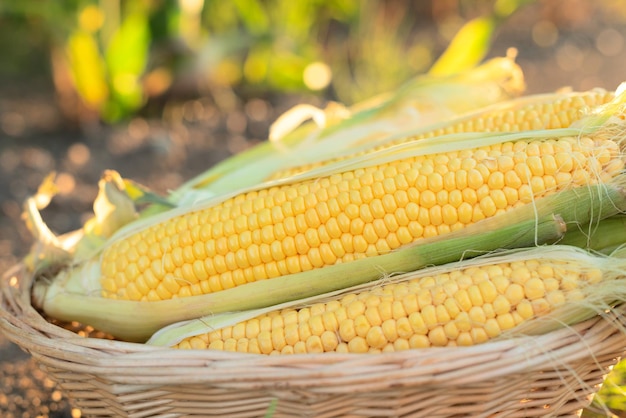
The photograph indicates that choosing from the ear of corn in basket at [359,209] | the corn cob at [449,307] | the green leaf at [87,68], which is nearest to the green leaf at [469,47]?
the ear of corn in basket at [359,209]

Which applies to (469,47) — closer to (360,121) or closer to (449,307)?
(360,121)

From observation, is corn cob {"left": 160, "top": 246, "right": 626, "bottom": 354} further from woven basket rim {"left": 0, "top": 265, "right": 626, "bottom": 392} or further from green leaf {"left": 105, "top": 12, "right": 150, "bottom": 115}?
green leaf {"left": 105, "top": 12, "right": 150, "bottom": 115}

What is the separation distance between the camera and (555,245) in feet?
4.75

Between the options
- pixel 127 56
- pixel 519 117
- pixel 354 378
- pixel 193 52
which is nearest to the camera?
pixel 354 378

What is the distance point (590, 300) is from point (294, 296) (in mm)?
567

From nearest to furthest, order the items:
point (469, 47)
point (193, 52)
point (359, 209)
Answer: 1. point (359, 209)
2. point (469, 47)
3. point (193, 52)

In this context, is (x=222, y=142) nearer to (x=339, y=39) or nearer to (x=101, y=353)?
(x=339, y=39)

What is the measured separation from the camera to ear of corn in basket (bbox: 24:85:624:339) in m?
1.46

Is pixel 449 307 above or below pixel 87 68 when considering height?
below

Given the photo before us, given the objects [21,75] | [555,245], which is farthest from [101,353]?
[21,75]

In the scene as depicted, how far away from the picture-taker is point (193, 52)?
4.05 m

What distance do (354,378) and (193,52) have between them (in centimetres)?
312

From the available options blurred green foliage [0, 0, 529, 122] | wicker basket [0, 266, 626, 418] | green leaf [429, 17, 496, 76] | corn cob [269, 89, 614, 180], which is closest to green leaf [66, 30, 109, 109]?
blurred green foliage [0, 0, 529, 122]

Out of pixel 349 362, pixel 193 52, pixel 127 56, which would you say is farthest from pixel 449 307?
pixel 193 52
